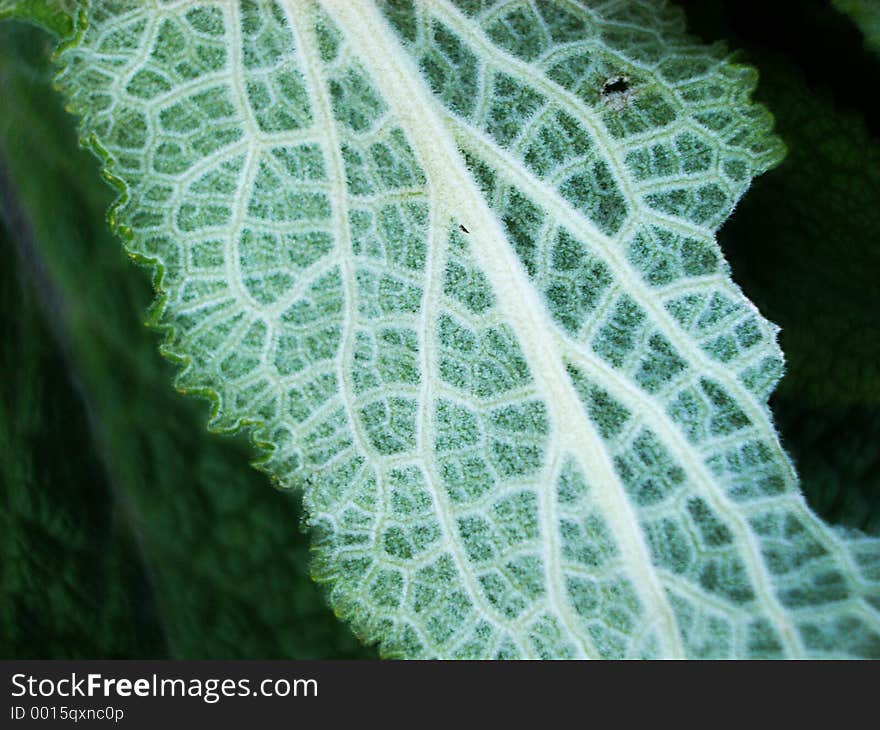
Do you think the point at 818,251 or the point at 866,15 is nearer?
the point at 866,15

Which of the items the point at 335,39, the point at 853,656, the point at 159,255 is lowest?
the point at 159,255

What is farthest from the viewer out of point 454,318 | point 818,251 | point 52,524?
point 52,524

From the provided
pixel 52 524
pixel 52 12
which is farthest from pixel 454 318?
pixel 52 524

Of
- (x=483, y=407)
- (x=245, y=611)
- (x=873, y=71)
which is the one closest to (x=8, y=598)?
(x=245, y=611)

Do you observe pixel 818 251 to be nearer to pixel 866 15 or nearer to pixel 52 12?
pixel 866 15

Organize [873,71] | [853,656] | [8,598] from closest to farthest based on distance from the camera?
[853,656]
[873,71]
[8,598]

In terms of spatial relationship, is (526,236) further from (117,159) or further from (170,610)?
(170,610)

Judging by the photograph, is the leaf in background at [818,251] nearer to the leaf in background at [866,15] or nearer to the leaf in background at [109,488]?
the leaf in background at [866,15]

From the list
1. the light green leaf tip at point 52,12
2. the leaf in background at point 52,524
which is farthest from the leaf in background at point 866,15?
the leaf in background at point 52,524
